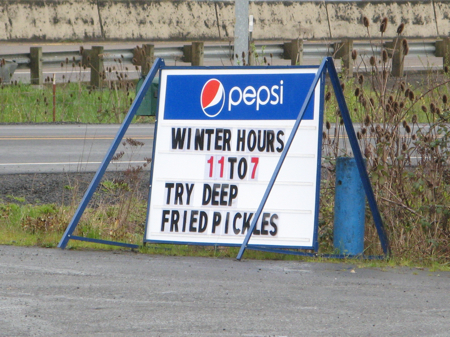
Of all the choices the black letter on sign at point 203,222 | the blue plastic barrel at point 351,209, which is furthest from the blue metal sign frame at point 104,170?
the blue plastic barrel at point 351,209

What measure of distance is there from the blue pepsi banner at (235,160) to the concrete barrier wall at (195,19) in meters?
16.7

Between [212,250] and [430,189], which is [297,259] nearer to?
[212,250]

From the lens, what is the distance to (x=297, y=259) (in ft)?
21.7

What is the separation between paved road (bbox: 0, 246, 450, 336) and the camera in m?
4.76

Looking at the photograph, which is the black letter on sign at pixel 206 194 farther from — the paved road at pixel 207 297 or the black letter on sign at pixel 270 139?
the black letter on sign at pixel 270 139

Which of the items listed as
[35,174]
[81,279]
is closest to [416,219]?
[81,279]

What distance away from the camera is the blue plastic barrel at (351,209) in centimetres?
666

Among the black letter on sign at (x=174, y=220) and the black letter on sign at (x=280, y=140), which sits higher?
the black letter on sign at (x=280, y=140)

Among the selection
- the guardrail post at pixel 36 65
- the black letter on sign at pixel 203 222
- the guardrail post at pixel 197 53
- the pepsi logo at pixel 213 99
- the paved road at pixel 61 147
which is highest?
the guardrail post at pixel 197 53

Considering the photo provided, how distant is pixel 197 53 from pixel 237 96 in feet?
45.4

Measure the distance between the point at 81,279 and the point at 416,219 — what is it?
2.89 m

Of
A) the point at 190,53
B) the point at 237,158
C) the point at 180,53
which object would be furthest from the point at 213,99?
the point at 180,53

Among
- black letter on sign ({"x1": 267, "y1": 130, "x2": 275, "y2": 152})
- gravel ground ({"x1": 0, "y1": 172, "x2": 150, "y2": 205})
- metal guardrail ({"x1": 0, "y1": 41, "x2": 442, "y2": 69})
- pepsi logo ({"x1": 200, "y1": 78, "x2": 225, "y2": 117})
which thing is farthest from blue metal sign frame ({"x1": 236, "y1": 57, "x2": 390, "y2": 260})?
metal guardrail ({"x1": 0, "y1": 41, "x2": 442, "y2": 69})

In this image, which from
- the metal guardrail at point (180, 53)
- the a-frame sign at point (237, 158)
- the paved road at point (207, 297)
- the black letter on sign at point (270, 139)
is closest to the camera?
the paved road at point (207, 297)
